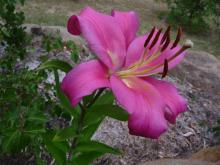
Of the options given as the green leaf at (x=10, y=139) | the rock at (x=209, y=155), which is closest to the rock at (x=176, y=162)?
the rock at (x=209, y=155)

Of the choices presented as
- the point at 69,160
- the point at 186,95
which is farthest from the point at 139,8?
the point at 69,160

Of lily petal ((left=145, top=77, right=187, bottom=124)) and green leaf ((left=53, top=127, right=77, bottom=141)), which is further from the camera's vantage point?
green leaf ((left=53, top=127, right=77, bottom=141))

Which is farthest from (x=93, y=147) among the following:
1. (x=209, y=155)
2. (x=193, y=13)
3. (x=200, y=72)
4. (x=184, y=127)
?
(x=193, y=13)

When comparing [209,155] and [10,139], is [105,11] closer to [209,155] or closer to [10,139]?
[209,155]

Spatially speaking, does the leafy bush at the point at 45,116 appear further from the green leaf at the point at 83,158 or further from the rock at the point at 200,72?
the rock at the point at 200,72

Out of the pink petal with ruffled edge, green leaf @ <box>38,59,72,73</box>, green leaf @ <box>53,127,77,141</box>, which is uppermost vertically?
the pink petal with ruffled edge

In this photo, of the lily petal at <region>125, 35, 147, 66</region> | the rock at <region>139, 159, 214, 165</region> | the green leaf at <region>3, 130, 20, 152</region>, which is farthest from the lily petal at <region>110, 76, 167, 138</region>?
the rock at <region>139, 159, 214, 165</region>

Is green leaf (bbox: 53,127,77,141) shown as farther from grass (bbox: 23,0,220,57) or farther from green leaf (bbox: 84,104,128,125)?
grass (bbox: 23,0,220,57)
